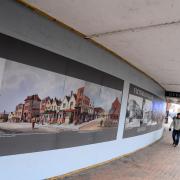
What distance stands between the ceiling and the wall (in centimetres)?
24

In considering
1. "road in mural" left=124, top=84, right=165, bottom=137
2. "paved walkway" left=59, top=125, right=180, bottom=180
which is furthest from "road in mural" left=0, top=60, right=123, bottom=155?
"road in mural" left=124, top=84, right=165, bottom=137

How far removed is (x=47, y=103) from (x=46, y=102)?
3cm

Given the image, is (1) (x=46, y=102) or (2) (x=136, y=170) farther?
(2) (x=136, y=170)

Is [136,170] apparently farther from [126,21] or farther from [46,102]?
[126,21]

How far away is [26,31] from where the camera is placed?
3.89 metres

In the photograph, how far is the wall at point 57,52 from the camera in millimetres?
3742

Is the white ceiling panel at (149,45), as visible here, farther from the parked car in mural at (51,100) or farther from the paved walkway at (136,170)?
the paved walkway at (136,170)

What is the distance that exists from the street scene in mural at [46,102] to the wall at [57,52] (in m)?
0.44

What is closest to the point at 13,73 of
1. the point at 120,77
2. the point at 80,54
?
the point at 80,54

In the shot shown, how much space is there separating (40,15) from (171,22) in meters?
2.02

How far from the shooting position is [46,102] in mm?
4473

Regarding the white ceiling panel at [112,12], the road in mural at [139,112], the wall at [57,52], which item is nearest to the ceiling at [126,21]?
the white ceiling panel at [112,12]

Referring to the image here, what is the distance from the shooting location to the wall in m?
3.74

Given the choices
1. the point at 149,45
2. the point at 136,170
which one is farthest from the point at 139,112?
the point at 149,45
